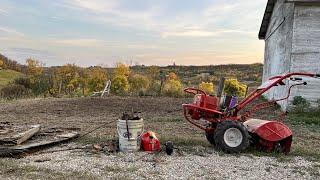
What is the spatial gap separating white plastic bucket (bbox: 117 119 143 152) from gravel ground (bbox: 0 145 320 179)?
21 cm

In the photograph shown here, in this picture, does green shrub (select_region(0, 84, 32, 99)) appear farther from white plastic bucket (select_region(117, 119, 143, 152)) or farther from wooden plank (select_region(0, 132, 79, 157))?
white plastic bucket (select_region(117, 119, 143, 152))

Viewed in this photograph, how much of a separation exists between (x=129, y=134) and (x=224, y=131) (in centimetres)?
171

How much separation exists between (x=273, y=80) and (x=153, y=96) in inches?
527

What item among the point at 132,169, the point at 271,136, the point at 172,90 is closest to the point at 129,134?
the point at 132,169

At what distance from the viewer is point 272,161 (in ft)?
25.9

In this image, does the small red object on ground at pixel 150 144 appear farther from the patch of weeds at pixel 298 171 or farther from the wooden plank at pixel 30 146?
the patch of weeds at pixel 298 171

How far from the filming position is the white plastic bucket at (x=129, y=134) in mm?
8258

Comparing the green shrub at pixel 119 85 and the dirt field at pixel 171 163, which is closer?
the dirt field at pixel 171 163

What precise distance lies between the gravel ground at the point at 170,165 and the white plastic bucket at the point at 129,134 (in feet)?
0.69

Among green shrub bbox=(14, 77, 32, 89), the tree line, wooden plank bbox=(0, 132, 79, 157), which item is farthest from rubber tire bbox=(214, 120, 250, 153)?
green shrub bbox=(14, 77, 32, 89)

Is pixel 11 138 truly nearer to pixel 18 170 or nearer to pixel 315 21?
pixel 18 170

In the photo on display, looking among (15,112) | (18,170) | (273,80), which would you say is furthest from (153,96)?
(18,170)

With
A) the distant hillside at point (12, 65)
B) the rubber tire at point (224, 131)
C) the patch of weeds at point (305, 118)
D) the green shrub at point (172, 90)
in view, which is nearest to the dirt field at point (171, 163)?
the rubber tire at point (224, 131)

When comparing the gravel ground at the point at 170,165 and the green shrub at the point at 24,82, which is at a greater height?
the green shrub at the point at 24,82
